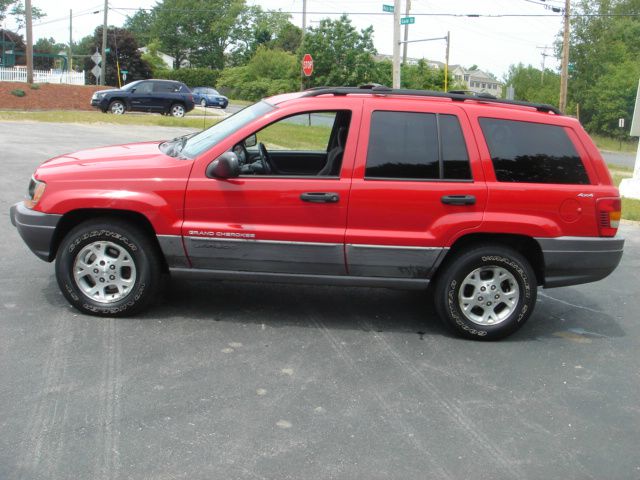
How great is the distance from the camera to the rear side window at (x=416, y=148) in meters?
5.48

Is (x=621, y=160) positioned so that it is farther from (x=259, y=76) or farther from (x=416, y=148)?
(x=259, y=76)

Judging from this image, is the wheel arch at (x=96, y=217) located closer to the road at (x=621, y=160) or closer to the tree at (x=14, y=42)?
the road at (x=621, y=160)

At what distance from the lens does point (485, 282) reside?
5.64 meters

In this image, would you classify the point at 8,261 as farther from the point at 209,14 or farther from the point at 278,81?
the point at 209,14

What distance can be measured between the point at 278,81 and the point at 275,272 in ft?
200

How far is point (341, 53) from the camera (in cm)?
Answer: 4959

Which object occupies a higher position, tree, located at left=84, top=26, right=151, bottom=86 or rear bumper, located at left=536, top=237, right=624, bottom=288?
tree, located at left=84, top=26, right=151, bottom=86

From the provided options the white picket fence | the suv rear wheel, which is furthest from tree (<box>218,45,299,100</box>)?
the suv rear wheel

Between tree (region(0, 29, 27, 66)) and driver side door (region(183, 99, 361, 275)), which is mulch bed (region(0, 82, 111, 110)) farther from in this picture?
tree (region(0, 29, 27, 66))

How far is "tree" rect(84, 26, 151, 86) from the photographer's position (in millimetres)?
68625

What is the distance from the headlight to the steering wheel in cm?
170

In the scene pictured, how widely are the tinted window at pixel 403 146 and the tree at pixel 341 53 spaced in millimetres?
44283

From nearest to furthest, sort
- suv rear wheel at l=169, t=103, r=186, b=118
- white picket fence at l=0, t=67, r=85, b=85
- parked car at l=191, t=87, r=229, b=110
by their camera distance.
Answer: suv rear wheel at l=169, t=103, r=186, b=118 < white picket fence at l=0, t=67, r=85, b=85 < parked car at l=191, t=87, r=229, b=110

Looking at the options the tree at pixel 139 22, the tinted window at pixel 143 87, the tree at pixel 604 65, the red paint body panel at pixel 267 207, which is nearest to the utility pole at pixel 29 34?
the tinted window at pixel 143 87
